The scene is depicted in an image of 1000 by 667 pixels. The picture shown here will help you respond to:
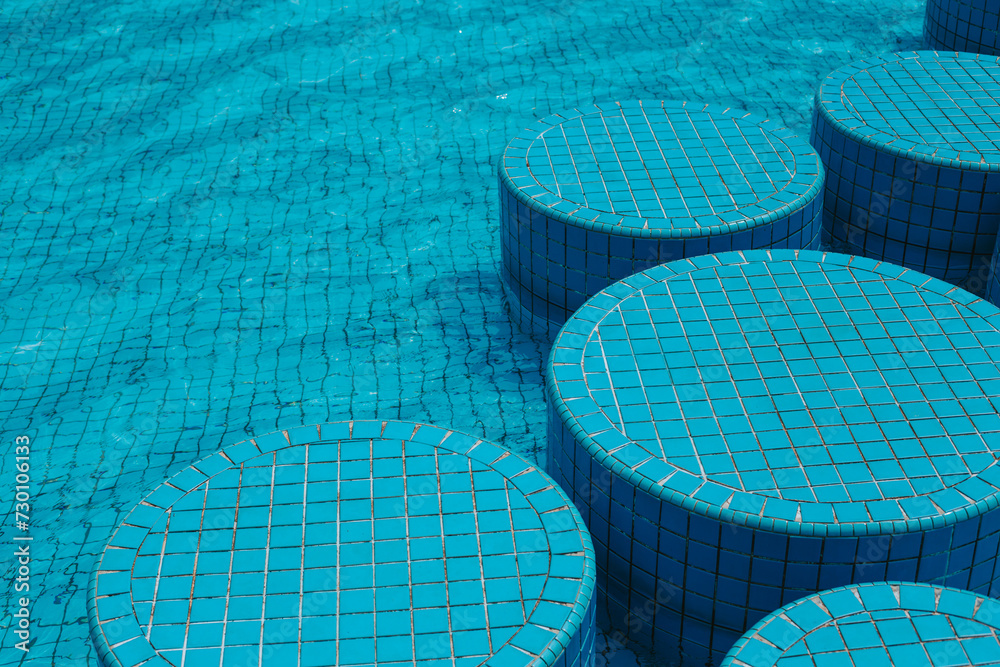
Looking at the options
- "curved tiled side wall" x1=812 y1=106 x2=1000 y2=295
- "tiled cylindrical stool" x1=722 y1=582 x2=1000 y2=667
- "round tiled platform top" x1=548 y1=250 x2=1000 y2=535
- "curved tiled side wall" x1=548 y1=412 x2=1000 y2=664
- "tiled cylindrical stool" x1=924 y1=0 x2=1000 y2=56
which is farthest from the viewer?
"tiled cylindrical stool" x1=924 y1=0 x2=1000 y2=56

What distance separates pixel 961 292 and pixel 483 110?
246 inches

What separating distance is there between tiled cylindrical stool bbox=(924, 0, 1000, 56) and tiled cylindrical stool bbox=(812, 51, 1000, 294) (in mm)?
2064

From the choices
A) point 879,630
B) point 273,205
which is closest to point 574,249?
point 879,630

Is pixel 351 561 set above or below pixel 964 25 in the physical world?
below

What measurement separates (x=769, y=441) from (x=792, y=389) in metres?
0.48

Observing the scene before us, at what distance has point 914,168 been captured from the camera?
7.36 meters

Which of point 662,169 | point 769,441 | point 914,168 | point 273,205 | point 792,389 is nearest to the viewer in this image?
point 769,441

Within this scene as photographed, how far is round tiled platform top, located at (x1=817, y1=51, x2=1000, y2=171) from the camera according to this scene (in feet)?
24.4

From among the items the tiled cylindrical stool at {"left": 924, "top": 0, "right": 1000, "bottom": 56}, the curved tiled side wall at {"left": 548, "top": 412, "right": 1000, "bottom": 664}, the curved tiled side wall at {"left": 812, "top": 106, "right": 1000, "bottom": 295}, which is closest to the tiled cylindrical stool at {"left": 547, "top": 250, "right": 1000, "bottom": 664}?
the curved tiled side wall at {"left": 548, "top": 412, "right": 1000, "bottom": 664}

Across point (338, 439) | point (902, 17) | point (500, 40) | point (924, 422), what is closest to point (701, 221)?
point (924, 422)

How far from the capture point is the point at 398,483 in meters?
4.99

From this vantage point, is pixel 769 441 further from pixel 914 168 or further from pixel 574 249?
pixel 914 168

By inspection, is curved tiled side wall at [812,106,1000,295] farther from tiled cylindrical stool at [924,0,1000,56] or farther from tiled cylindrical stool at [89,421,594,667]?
tiled cylindrical stool at [89,421,594,667]

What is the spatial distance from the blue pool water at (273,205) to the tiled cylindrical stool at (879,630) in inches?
53.8
